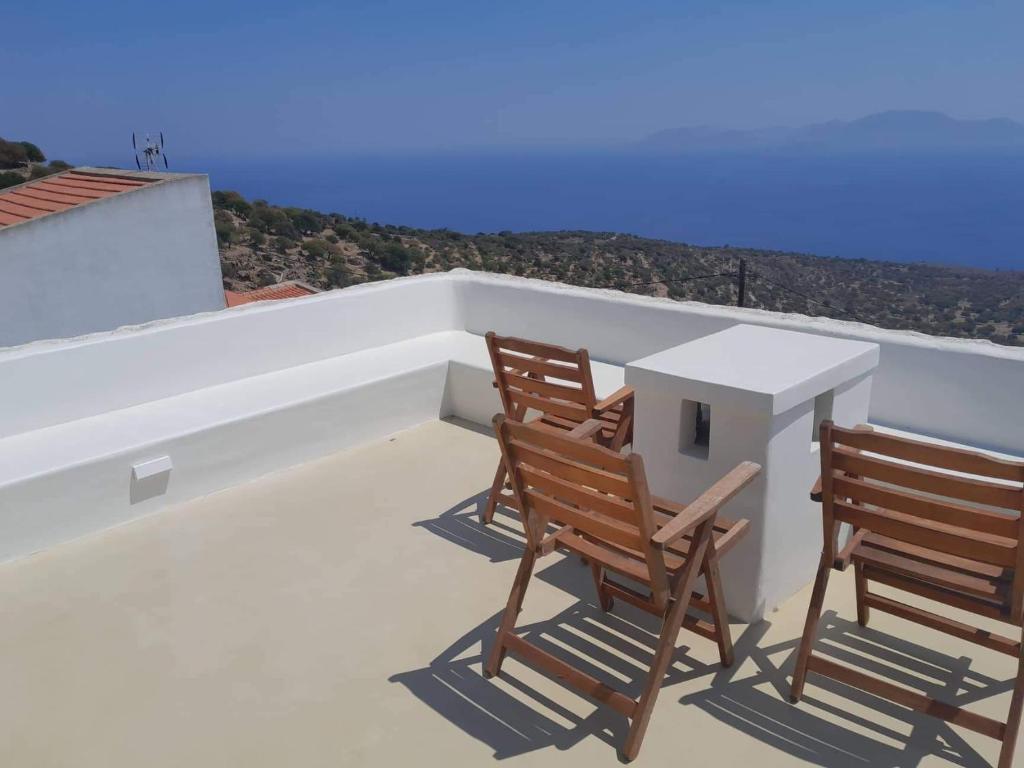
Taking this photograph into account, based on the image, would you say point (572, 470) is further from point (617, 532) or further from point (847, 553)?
point (847, 553)

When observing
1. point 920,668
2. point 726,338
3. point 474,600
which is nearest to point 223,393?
point 474,600

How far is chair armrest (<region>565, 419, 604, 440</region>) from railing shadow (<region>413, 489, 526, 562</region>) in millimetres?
616

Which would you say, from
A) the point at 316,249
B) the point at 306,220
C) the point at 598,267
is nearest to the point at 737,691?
the point at 598,267

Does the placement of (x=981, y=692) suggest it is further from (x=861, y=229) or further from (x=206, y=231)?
(x=861, y=229)

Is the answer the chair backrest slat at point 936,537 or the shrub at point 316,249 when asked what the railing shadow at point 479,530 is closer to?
the chair backrest slat at point 936,537

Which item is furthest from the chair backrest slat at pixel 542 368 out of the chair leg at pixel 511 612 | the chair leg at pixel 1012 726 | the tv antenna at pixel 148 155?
the tv antenna at pixel 148 155

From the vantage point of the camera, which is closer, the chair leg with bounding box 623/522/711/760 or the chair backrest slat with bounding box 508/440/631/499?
the chair backrest slat with bounding box 508/440/631/499

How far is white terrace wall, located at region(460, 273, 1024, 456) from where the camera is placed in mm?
3547

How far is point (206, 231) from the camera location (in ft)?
29.8

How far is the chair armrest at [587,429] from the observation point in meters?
2.96

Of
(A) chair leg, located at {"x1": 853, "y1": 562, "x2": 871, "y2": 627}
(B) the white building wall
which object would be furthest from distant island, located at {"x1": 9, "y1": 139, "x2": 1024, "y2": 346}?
(A) chair leg, located at {"x1": 853, "y1": 562, "x2": 871, "y2": 627}

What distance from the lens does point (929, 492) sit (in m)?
2.00

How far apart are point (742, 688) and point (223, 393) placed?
3144 mm

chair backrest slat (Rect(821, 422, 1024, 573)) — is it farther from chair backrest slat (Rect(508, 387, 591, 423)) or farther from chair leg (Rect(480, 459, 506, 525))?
chair leg (Rect(480, 459, 506, 525))
